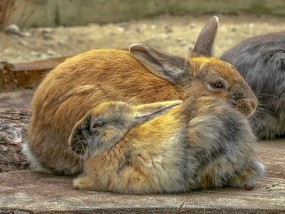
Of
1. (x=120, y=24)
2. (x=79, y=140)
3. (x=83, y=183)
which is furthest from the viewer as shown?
(x=120, y=24)

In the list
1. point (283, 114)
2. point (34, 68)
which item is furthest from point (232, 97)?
point (34, 68)

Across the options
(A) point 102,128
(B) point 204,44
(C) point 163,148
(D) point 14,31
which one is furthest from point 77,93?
(D) point 14,31

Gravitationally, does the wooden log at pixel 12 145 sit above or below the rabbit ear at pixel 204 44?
below

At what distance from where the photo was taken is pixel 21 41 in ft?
41.9

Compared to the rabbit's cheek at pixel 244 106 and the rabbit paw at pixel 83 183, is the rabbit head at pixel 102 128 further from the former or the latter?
the rabbit's cheek at pixel 244 106

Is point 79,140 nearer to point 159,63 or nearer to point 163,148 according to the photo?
point 163,148

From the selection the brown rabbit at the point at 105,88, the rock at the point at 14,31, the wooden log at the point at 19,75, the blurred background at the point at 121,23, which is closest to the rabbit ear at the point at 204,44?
the brown rabbit at the point at 105,88

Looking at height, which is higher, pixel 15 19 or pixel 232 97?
pixel 232 97

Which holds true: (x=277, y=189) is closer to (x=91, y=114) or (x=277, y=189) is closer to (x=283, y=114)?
(x=91, y=114)

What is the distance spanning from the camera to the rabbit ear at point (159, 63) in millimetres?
5223

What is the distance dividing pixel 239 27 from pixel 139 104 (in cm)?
916

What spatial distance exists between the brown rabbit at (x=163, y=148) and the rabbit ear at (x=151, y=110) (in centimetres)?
1

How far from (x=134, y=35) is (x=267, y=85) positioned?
20.9 ft

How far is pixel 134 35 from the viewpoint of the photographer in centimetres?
1338
